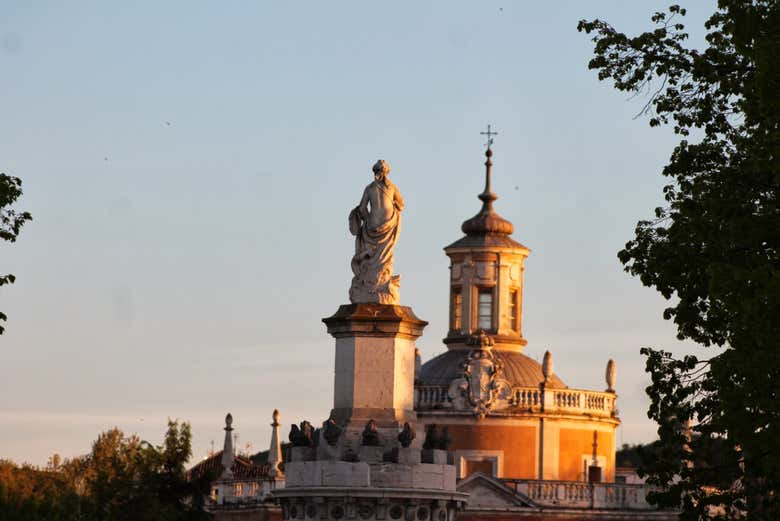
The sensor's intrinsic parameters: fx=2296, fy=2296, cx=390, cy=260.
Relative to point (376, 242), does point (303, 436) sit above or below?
below

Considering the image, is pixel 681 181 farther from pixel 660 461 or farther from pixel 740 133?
pixel 660 461

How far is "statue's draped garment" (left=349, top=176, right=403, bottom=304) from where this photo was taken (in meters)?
40.7

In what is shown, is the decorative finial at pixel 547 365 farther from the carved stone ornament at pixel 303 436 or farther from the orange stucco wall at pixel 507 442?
the carved stone ornament at pixel 303 436

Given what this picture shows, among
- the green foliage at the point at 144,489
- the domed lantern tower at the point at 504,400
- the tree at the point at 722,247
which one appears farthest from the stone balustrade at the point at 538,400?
the tree at the point at 722,247

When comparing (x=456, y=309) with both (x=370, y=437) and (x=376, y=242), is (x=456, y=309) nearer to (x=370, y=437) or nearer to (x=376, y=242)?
(x=376, y=242)

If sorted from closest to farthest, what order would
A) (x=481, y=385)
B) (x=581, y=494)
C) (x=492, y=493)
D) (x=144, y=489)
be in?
(x=144, y=489), (x=492, y=493), (x=581, y=494), (x=481, y=385)

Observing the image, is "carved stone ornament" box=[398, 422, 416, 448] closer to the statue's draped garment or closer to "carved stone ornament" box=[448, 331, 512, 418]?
the statue's draped garment

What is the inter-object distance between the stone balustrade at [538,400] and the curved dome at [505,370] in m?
0.40

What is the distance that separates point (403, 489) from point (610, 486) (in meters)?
39.7

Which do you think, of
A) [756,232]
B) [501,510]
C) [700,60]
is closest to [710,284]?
[756,232]

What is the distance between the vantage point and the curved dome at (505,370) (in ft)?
270

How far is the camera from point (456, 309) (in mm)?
86562

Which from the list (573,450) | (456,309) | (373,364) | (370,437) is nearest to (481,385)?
(573,450)

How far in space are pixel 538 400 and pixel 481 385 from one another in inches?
91.5
